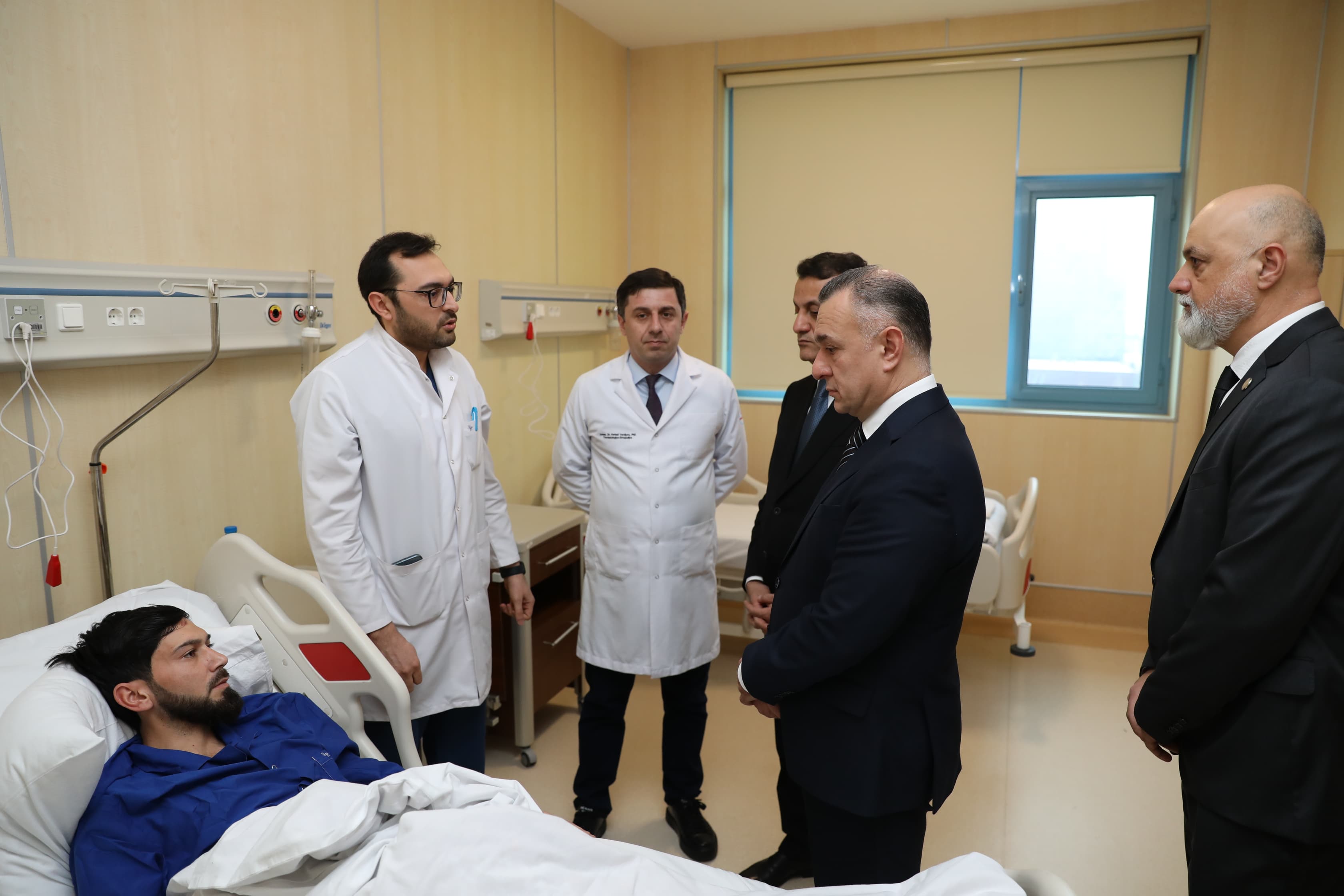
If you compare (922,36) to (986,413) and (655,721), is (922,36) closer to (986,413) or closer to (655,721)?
(986,413)

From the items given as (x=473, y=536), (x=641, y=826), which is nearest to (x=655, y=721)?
(x=641, y=826)

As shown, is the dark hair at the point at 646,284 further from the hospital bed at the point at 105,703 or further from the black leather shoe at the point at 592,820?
the black leather shoe at the point at 592,820

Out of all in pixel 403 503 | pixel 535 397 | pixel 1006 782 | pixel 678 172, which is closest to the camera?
pixel 403 503

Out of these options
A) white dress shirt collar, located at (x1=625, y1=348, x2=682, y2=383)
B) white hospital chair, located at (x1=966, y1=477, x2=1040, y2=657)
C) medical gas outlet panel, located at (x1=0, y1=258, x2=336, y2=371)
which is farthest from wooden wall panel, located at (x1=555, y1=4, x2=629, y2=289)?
white hospital chair, located at (x1=966, y1=477, x2=1040, y2=657)

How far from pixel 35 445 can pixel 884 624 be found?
1759mm

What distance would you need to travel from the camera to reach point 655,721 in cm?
329

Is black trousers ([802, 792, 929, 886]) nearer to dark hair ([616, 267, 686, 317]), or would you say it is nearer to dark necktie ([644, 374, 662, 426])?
dark necktie ([644, 374, 662, 426])

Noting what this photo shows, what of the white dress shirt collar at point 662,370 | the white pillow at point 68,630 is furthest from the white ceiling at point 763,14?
the white pillow at point 68,630

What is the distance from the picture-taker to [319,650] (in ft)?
6.38

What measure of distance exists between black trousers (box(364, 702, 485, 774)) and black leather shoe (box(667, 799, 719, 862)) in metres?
0.63

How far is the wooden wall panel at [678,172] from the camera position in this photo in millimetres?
4395

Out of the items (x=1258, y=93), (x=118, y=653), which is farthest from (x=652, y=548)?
(x=1258, y=93)

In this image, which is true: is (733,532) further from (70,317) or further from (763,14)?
(70,317)

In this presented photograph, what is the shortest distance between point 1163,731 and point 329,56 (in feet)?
8.77
